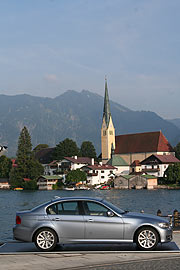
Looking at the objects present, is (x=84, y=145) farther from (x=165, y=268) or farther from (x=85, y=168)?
(x=165, y=268)

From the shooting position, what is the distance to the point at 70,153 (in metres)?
144

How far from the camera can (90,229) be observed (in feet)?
46.8

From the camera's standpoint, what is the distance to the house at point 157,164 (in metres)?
126

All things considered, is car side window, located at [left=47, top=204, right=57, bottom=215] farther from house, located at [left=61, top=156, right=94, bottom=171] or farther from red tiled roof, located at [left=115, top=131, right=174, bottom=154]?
red tiled roof, located at [left=115, top=131, right=174, bottom=154]

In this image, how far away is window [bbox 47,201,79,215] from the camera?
574 inches

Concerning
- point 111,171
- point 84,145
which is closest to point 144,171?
point 111,171

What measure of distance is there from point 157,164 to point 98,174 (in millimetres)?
17472

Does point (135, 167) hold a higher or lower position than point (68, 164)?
lower

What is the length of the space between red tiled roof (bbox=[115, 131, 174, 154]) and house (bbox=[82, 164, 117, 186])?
1953 cm

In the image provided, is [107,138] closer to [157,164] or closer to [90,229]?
[157,164]

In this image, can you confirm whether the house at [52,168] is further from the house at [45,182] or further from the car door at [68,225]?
the car door at [68,225]

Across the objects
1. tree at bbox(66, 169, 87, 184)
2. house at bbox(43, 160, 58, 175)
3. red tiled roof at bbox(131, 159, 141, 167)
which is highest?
red tiled roof at bbox(131, 159, 141, 167)

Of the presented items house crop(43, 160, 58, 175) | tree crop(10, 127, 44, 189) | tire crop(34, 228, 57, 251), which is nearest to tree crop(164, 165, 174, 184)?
tree crop(10, 127, 44, 189)

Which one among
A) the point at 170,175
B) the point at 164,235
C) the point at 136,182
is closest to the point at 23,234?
the point at 164,235
